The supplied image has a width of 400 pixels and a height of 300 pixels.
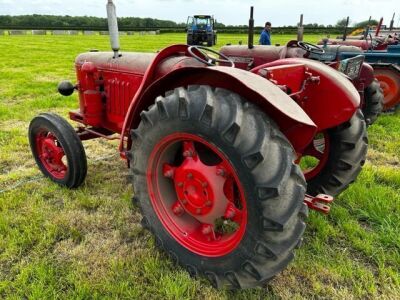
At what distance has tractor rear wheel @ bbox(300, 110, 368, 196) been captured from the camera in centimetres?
259

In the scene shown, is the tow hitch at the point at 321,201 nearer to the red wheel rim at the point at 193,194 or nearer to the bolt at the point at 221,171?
the red wheel rim at the point at 193,194

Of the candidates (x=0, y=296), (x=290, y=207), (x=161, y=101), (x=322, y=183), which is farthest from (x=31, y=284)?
(x=322, y=183)

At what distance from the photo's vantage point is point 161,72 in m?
2.56

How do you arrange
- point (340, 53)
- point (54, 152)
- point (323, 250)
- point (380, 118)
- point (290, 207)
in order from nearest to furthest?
point (290, 207) → point (323, 250) → point (54, 152) → point (380, 118) → point (340, 53)

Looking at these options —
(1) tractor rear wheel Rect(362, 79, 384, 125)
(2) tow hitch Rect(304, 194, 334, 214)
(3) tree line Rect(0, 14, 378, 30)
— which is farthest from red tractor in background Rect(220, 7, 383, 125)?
(3) tree line Rect(0, 14, 378, 30)

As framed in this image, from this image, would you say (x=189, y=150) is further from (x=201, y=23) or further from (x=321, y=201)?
(x=201, y=23)

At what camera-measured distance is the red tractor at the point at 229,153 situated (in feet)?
5.48

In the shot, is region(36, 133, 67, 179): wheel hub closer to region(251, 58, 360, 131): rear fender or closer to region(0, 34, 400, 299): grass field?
region(0, 34, 400, 299): grass field

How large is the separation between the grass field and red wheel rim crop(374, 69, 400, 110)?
10.2 ft

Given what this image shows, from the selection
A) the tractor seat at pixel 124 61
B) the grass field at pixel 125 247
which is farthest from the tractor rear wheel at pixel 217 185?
the tractor seat at pixel 124 61

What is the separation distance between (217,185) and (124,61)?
5.48ft

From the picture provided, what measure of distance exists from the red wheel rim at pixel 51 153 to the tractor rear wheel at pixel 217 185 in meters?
1.30

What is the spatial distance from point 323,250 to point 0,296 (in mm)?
2007

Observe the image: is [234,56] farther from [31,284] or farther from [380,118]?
[31,284]
